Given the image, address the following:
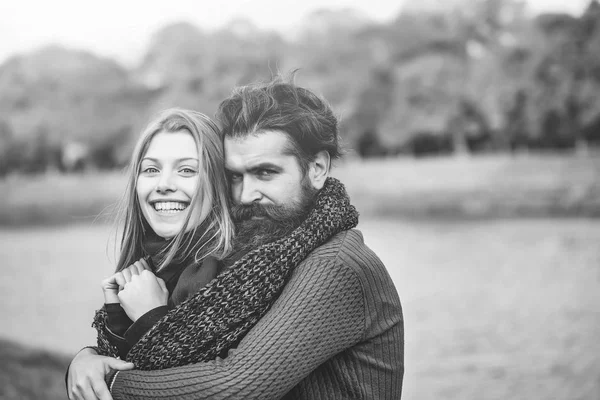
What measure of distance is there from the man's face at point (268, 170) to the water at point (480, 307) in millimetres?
2771

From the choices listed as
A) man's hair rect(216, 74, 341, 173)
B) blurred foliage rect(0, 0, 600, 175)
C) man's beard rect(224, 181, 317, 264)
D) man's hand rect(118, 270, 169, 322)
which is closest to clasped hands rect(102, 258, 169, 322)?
man's hand rect(118, 270, 169, 322)

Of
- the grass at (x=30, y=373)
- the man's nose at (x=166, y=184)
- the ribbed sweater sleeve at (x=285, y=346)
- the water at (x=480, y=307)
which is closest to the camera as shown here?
the ribbed sweater sleeve at (x=285, y=346)

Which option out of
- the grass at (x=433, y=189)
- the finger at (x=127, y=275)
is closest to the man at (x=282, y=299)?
the finger at (x=127, y=275)

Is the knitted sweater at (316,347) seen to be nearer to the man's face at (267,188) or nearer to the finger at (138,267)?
the man's face at (267,188)

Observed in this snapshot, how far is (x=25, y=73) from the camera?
5.01 m

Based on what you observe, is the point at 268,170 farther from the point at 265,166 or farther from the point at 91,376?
the point at 91,376

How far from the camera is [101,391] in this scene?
166 centimetres

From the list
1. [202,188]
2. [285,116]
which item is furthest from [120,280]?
[285,116]

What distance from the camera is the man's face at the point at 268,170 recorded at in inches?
72.6

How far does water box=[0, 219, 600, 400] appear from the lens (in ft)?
13.0

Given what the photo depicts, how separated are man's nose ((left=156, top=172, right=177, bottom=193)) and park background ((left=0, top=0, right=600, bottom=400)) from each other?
2.90 meters

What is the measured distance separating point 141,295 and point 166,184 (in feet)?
1.17

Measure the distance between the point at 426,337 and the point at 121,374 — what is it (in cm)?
309

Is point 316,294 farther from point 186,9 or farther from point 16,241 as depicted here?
point 16,241
